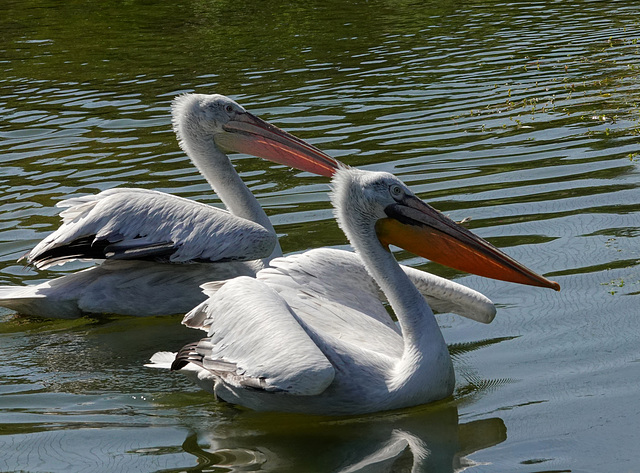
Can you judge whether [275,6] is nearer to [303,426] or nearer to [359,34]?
[359,34]

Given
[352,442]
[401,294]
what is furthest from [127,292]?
[352,442]

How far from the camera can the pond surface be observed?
369 cm

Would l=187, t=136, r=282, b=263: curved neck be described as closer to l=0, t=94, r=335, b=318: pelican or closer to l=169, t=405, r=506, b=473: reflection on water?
l=0, t=94, r=335, b=318: pelican

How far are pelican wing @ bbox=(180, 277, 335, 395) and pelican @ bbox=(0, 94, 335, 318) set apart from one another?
0.80 m

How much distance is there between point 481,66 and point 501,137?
2.95m

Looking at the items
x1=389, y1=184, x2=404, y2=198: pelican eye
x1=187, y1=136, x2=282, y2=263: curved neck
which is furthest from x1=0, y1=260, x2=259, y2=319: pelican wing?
x1=389, y1=184, x2=404, y2=198: pelican eye

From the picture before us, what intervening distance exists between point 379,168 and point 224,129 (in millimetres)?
1629

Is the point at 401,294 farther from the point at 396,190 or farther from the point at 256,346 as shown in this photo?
the point at 256,346

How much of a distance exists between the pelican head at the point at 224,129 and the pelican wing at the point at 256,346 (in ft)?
5.64

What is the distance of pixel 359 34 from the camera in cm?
1327

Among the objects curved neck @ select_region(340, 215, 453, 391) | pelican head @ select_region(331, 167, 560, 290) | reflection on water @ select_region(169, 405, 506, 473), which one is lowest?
reflection on water @ select_region(169, 405, 506, 473)

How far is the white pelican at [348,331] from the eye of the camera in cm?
361

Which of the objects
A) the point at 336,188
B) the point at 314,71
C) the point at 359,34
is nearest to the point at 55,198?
the point at 336,188

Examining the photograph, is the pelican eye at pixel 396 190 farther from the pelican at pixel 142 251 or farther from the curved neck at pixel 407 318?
the pelican at pixel 142 251
